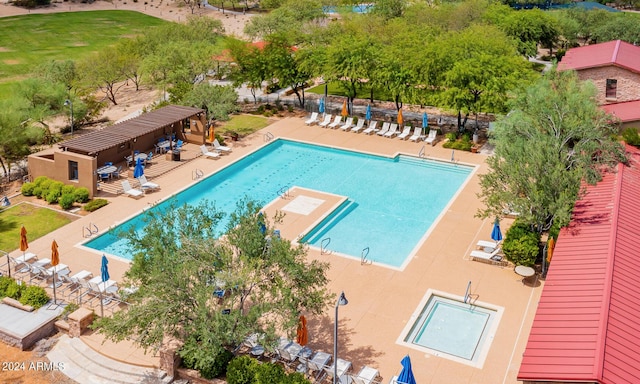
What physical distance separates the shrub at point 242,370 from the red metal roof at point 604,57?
107ft

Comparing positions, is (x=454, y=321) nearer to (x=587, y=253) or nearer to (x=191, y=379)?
(x=587, y=253)

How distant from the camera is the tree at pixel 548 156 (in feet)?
80.3

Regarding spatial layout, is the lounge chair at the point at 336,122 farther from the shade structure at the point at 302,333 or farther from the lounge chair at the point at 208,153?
the shade structure at the point at 302,333

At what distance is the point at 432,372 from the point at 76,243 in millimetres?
17011

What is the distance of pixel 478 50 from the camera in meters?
41.6

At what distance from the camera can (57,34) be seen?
274ft

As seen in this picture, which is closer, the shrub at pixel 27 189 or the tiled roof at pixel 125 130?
the shrub at pixel 27 189

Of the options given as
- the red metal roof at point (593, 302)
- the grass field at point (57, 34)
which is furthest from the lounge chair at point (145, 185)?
the grass field at point (57, 34)

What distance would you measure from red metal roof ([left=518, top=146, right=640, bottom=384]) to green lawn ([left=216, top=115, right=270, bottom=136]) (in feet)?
79.1

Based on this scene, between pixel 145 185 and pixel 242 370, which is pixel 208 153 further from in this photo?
pixel 242 370

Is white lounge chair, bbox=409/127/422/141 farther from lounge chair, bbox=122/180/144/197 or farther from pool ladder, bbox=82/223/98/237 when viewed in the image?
pool ladder, bbox=82/223/98/237

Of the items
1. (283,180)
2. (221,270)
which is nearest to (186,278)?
(221,270)

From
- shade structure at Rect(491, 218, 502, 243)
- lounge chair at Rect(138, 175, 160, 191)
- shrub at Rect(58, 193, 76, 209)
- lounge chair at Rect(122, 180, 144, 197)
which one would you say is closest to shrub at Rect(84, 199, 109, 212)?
shrub at Rect(58, 193, 76, 209)

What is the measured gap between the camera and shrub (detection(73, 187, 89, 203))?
31.6 m
